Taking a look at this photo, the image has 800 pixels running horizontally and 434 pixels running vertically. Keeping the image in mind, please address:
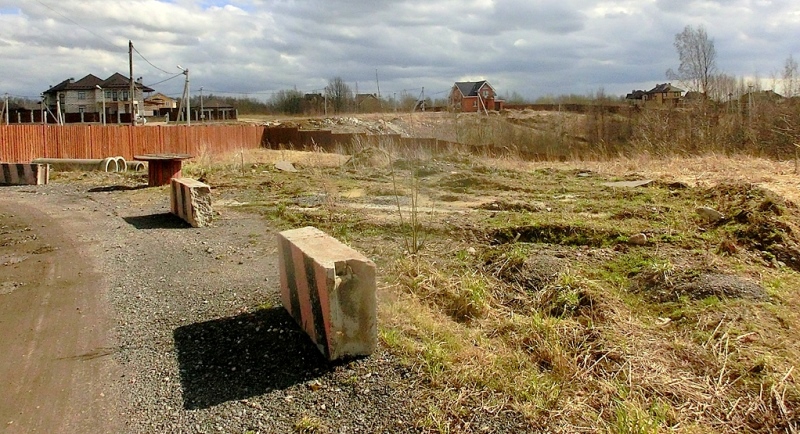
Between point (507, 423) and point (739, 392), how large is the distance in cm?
152

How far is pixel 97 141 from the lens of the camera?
23203 millimetres

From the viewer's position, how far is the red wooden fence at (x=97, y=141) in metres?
20.1

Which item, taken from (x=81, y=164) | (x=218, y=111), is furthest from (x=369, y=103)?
(x=218, y=111)

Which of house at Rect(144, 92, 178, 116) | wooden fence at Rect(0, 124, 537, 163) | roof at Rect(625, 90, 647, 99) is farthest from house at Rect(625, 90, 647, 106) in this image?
house at Rect(144, 92, 178, 116)

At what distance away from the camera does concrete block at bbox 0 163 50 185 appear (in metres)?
15.2

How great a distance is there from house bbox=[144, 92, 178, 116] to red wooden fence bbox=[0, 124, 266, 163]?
4648 cm

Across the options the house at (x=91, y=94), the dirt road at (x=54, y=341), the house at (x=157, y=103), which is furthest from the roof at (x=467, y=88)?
the house at (x=157, y=103)

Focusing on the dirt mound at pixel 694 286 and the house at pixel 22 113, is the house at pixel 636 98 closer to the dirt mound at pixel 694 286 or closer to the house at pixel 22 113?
the dirt mound at pixel 694 286

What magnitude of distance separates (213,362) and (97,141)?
2176 centimetres

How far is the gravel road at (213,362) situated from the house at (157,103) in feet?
230

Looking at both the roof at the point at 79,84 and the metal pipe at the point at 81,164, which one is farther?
the roof at the point at 79,84

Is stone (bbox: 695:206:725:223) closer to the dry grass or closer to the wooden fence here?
the dry grass

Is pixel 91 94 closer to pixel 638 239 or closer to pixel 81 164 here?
pixel 81 164

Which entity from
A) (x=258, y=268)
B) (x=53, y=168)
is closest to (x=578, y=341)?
(x=258, y=268)
